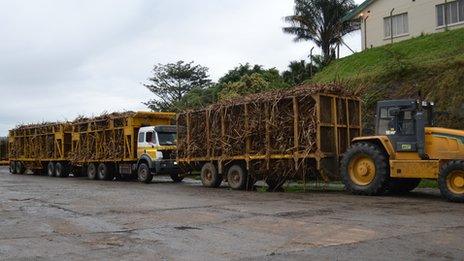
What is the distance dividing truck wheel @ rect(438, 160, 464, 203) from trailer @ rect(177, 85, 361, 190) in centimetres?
360

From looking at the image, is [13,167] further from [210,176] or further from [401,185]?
[401,185]

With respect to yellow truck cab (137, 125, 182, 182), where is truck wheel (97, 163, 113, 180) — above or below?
below

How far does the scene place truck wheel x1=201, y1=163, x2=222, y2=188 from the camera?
2025 cm

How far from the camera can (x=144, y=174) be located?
984 inches

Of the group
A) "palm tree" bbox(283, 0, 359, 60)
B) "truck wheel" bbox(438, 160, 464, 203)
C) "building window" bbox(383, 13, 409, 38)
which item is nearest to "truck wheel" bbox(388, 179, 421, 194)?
"truck wheel" bbox(438, 160, 464, 203)

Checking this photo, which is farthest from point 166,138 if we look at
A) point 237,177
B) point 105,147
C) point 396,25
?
point 396,25

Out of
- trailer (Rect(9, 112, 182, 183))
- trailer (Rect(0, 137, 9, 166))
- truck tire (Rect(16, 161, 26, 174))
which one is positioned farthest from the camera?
trailer (Rect(0, 137, 9, 166))

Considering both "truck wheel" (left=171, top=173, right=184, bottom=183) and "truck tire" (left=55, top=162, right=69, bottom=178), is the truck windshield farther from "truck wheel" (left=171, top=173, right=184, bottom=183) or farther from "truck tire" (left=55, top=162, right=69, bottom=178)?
"truck tire" (left=55, top=162, right=69, bottom=178)

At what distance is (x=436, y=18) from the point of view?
3284cm

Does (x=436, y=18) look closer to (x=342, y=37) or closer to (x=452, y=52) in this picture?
(x=452, y=52)

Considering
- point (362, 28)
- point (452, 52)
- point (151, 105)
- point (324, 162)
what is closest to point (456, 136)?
point (324, 162)

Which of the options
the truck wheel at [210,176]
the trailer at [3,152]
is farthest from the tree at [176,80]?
the truck wheel at [210,176]

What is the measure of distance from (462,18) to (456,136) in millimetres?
20081

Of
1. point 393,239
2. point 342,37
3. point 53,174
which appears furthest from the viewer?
point 342,37
